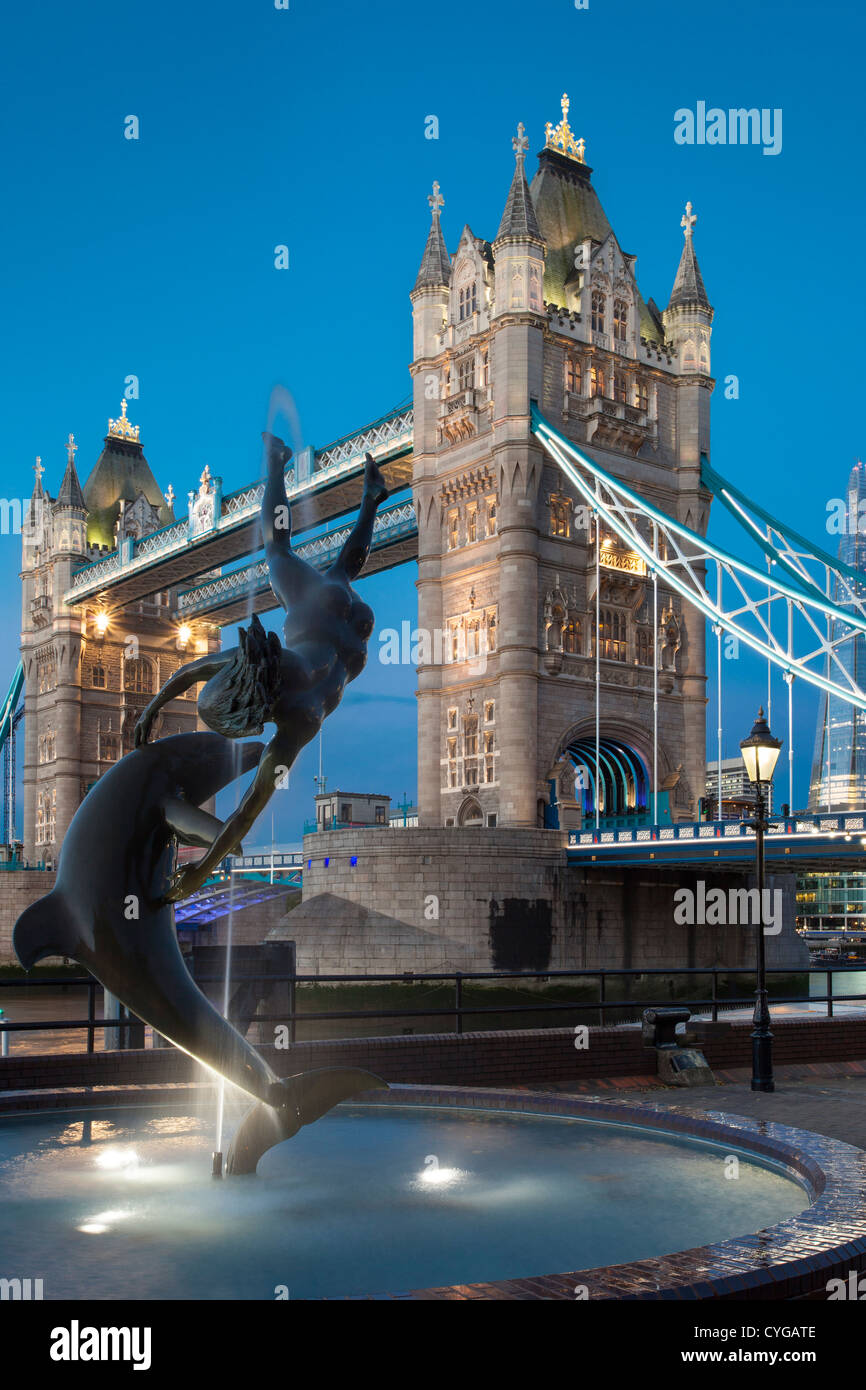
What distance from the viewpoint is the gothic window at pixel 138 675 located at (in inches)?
2960

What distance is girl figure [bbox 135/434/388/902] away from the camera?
627 cm

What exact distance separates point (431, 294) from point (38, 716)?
134 ft

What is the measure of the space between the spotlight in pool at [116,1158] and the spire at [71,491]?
6985 centimetres

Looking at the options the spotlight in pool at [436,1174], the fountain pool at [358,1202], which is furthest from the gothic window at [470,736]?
the spotlight in pool at [436,1174]

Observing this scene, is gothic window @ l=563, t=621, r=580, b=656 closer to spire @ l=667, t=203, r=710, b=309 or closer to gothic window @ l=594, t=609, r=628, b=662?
gothic window @ l=594, t=609, r=628, b=662

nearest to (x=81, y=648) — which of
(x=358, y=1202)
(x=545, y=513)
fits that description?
(x=545, y=513)

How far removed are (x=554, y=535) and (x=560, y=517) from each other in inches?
31.0

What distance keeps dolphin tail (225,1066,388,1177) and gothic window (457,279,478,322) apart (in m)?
40.3

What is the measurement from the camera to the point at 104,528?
7738cm

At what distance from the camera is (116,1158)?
7.36 m

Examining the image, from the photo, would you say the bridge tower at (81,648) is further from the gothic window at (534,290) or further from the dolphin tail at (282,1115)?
the dolphin tail at (282,1115)

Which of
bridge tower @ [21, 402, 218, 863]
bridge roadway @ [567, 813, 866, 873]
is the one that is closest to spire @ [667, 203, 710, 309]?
bridge roadway @ [567, 813, 866, 873]

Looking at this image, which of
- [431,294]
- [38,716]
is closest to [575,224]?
[431,294]

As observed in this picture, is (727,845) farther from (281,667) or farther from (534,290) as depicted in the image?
(281,667)
